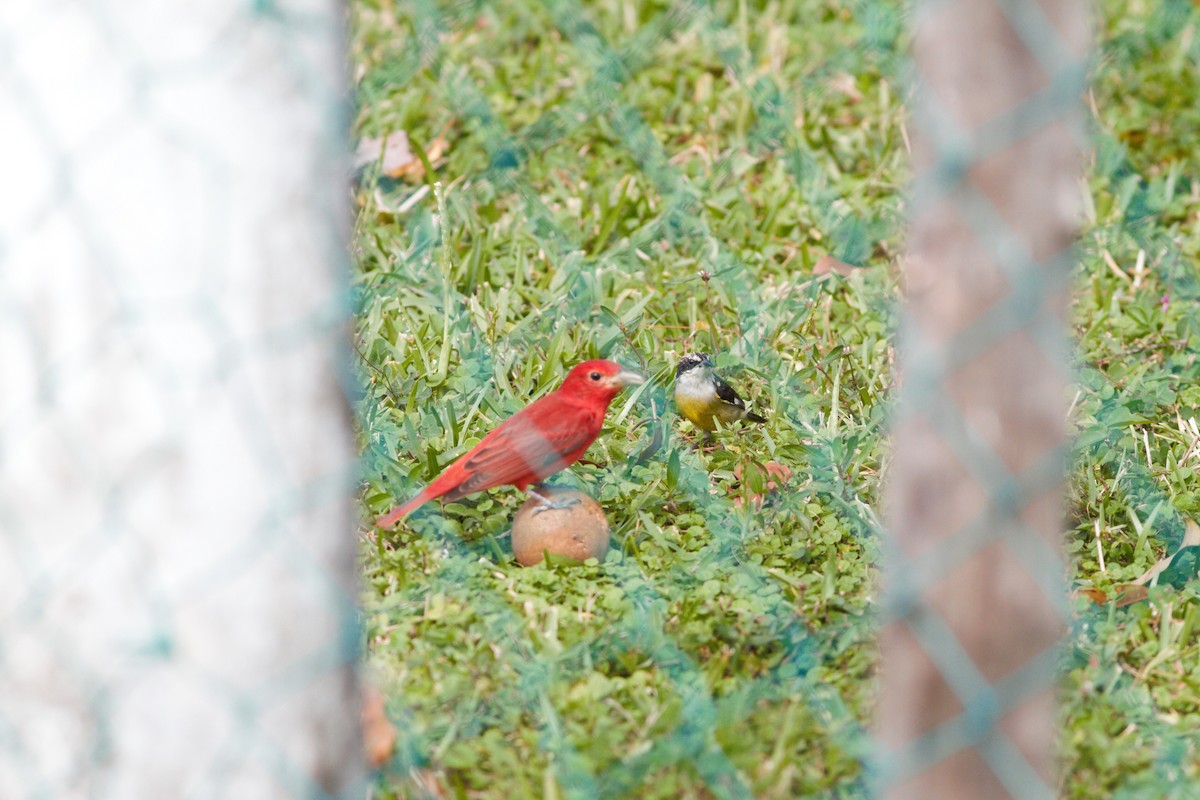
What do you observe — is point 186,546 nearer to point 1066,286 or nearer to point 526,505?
point 1066,286

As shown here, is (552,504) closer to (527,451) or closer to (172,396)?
(527,451)

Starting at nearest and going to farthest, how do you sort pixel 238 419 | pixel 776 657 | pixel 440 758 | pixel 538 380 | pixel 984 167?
pixel 984 167, pixel 238 419, pixel 440 758, pixel 776 657, pixel 538 380

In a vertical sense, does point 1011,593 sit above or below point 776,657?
above

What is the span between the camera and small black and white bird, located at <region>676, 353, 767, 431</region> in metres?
3.36

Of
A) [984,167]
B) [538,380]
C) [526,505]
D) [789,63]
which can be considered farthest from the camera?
[789,63]

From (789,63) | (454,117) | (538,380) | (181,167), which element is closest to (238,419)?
(181,167)

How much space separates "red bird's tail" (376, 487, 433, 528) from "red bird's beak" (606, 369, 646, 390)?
467mm

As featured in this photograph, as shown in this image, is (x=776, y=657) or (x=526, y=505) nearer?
(x=776, y=657)

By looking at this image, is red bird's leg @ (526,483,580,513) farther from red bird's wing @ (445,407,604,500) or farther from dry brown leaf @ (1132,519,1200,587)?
dry brown leaf @ (1132,519,1200,587)

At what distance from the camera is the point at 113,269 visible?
4.78 feet

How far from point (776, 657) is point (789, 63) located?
3062mm

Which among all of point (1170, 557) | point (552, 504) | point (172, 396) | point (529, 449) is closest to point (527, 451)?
point (529, 449)

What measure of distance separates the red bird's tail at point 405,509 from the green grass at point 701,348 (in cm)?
4

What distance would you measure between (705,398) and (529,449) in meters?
0.58
